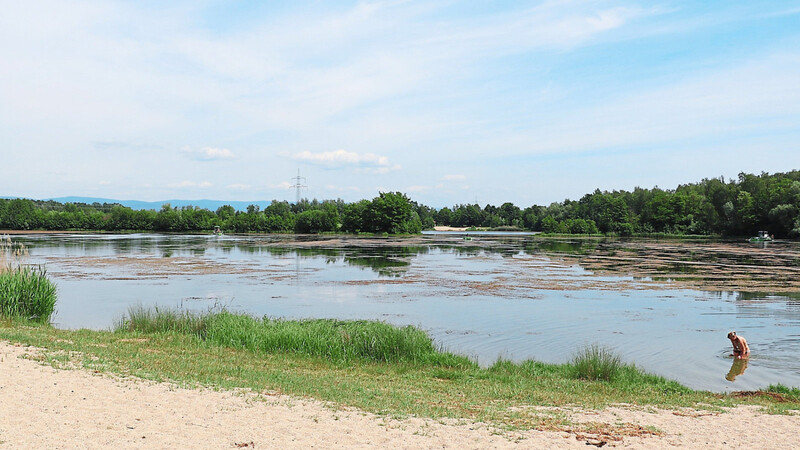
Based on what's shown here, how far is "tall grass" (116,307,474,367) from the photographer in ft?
43.1

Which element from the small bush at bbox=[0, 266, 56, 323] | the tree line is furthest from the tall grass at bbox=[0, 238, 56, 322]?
the tree line

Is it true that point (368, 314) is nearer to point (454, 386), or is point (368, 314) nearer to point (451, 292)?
point (451, 292)

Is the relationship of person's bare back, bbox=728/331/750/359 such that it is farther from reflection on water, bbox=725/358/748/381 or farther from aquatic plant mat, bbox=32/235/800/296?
aquatic plant mat, bbox=32/235/800/296

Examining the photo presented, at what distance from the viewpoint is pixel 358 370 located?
38.7 feet

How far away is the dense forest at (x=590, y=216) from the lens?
95.8m

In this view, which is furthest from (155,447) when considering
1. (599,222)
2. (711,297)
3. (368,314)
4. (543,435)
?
(599,222)

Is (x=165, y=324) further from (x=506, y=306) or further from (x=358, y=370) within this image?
(x=506, y=306)

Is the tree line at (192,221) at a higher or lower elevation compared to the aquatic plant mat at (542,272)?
higher

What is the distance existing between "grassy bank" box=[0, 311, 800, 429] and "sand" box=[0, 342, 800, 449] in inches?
23.1

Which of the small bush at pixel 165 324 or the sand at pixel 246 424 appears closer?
the sand at pixel 246 424

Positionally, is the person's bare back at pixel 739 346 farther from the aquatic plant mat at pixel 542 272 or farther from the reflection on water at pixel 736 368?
the aquatic plant mat at pixel 542 272

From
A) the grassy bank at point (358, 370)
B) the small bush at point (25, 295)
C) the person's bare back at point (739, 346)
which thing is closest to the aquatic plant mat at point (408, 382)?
the grassy bank at point (358, 370)

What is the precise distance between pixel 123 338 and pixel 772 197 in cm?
10375

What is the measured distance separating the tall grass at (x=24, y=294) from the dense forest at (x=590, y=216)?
95.3m
